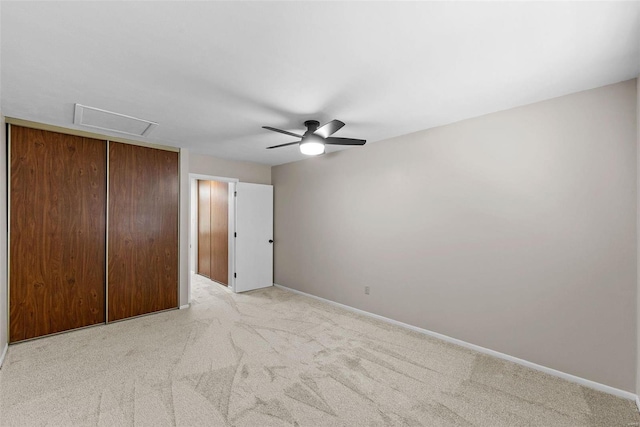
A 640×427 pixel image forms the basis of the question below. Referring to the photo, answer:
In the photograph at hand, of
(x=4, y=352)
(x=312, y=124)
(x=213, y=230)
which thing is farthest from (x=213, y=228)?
(x=312, y=124)

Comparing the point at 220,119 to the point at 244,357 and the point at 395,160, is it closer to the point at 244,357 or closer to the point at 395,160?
the point at 395,160

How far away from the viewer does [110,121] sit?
10.3 ft

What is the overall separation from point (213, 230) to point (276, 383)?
435 centimetres

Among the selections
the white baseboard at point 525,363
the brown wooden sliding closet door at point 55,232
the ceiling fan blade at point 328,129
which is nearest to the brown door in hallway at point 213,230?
the brown wooden sliding closet door at point 55,232

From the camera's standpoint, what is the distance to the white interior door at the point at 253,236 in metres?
5.19

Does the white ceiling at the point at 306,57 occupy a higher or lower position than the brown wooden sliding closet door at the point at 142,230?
higher

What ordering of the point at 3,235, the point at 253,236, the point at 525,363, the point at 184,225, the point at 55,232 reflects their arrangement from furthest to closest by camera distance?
the point at 253,236, the point at 184,225, the point at 55,232, the point at 3,235, the point at 525,363

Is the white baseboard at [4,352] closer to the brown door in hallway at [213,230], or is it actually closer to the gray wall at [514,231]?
the brown door in hallway at [213,230]

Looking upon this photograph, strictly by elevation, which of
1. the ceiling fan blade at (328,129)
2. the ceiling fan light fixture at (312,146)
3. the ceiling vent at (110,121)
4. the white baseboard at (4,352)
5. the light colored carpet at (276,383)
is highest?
the ceiling vent at (110,121)

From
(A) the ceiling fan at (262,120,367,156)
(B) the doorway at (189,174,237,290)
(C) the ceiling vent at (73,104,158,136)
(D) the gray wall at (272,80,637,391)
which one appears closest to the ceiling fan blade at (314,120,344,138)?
(A) the ceiling fan at (262,120,367,156)

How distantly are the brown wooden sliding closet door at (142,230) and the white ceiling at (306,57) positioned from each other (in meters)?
1.03

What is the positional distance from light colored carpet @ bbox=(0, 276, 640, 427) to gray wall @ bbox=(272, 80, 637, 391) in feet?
1.13

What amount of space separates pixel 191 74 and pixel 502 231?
317cm

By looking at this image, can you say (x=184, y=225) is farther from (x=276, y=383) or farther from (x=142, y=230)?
(x=276, y=383)
